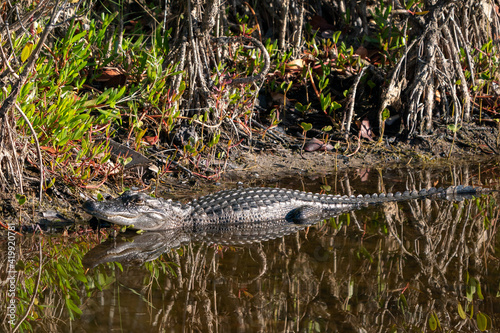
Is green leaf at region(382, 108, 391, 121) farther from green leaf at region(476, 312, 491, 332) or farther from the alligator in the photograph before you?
green leaf at region(476, 312, 491, 332)

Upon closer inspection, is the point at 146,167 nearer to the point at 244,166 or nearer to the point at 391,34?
the point at 244,166

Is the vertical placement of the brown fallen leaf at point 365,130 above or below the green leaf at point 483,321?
above

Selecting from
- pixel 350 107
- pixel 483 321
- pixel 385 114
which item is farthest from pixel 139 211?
pixel 385 114

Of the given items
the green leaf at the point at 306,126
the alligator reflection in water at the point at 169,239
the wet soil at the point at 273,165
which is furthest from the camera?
the green leaf at the point at 306,126

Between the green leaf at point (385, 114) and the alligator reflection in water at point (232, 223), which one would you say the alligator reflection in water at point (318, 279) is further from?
the green leaf at point (385, 114)

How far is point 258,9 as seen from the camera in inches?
297

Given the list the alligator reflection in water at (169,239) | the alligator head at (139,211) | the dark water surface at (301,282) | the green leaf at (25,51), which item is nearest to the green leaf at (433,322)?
the dark water surface at (301,282)

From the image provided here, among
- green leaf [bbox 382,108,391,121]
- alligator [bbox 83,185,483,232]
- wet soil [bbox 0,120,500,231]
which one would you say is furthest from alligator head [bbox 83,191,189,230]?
green leaf [bbox 382,108,391,121]

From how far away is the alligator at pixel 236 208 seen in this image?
448 cm

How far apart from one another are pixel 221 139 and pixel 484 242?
2.93 metres

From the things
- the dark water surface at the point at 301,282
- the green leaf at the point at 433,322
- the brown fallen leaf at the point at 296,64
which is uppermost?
the brown fallen leaf at the point at 296,64

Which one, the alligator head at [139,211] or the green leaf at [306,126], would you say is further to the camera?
the green leaf at [306,126]

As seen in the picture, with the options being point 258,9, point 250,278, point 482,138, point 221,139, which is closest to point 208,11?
point 221,139

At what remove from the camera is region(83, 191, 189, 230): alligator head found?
425 cm
